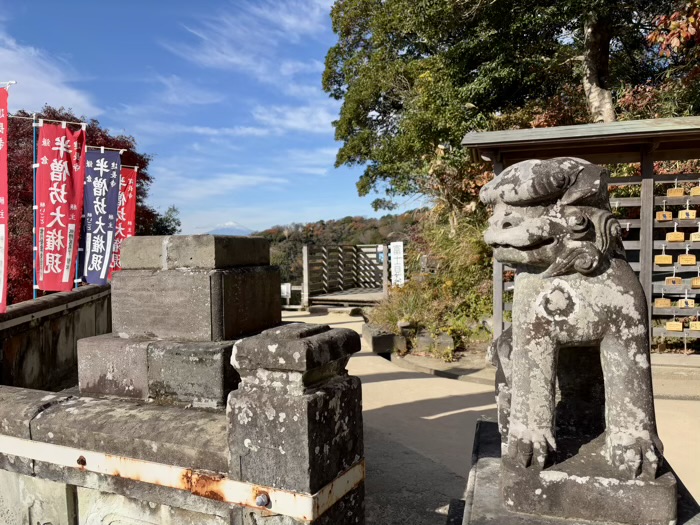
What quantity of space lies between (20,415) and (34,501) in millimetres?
408

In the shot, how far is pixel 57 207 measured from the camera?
18.7ft

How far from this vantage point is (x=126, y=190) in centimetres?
766

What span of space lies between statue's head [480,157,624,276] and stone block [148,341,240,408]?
145cm

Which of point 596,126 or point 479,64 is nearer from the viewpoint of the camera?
point 596,126

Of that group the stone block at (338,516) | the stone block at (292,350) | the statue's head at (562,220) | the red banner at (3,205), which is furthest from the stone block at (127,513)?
the red banner at (3,205)

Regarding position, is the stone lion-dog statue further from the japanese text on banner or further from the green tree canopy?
the green tree canopy

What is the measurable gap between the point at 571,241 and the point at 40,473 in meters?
2.45

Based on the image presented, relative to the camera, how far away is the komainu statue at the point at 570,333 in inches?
61.0

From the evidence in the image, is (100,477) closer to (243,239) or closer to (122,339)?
(122,339)

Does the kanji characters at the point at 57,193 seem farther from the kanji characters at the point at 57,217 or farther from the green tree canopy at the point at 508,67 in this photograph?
the green tree canopy at the point at 508,67

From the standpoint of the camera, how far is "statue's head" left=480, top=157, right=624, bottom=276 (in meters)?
1.56

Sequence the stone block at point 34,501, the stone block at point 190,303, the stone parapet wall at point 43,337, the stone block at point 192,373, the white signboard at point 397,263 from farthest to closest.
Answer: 1. the white signboard at point 397,263
2. the stone parapet wall at point 43,337
3. the stone block at point 190,303
4. the stone block at point 192,373
5. the stone block at point 34,501

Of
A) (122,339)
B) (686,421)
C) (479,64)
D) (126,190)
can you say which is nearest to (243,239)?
(122,339)

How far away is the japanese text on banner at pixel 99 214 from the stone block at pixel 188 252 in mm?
4082
